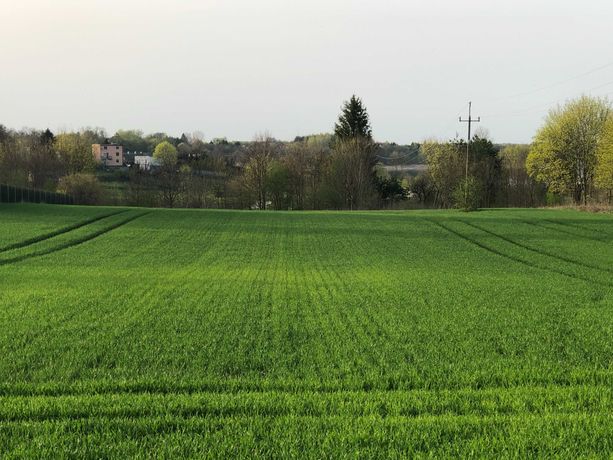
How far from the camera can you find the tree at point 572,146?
230 feet

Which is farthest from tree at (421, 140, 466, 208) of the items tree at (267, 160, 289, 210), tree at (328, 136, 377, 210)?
tree at (267, 160, 289, 210)

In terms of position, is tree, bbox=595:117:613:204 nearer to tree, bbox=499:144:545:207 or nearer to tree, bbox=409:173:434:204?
tree, bbox=499:144:545:207

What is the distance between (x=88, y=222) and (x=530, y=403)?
133 ft

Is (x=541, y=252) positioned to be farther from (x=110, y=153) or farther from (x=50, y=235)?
(x=110, y=153)

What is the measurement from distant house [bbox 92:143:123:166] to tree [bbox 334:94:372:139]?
3862 inches

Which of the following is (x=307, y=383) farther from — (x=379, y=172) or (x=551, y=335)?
(x=379, y=172)

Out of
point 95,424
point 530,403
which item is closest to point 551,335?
point 530,403

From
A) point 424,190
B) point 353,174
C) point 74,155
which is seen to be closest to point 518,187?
point 424,190

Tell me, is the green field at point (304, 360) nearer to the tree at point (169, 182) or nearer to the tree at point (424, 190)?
the tree at point (169, 182)

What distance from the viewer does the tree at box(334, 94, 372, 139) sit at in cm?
8919

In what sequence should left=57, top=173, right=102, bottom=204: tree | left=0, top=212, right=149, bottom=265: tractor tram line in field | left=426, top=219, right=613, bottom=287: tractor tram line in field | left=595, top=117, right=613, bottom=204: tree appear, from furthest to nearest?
left=57, top=173, right=102, bottom=204: tree
left=595, top=117, right=613, bottom=204: tree
left=0, top=212, right=149, bottom=265: tractor tram line in field
left=426, top=219, right=613, bottom=287: tractor tram line in field

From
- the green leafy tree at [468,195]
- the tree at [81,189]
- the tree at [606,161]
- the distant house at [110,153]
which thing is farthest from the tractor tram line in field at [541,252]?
the distant house at [110,153]

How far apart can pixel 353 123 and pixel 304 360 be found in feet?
275

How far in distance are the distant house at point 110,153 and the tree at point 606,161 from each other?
454ft
